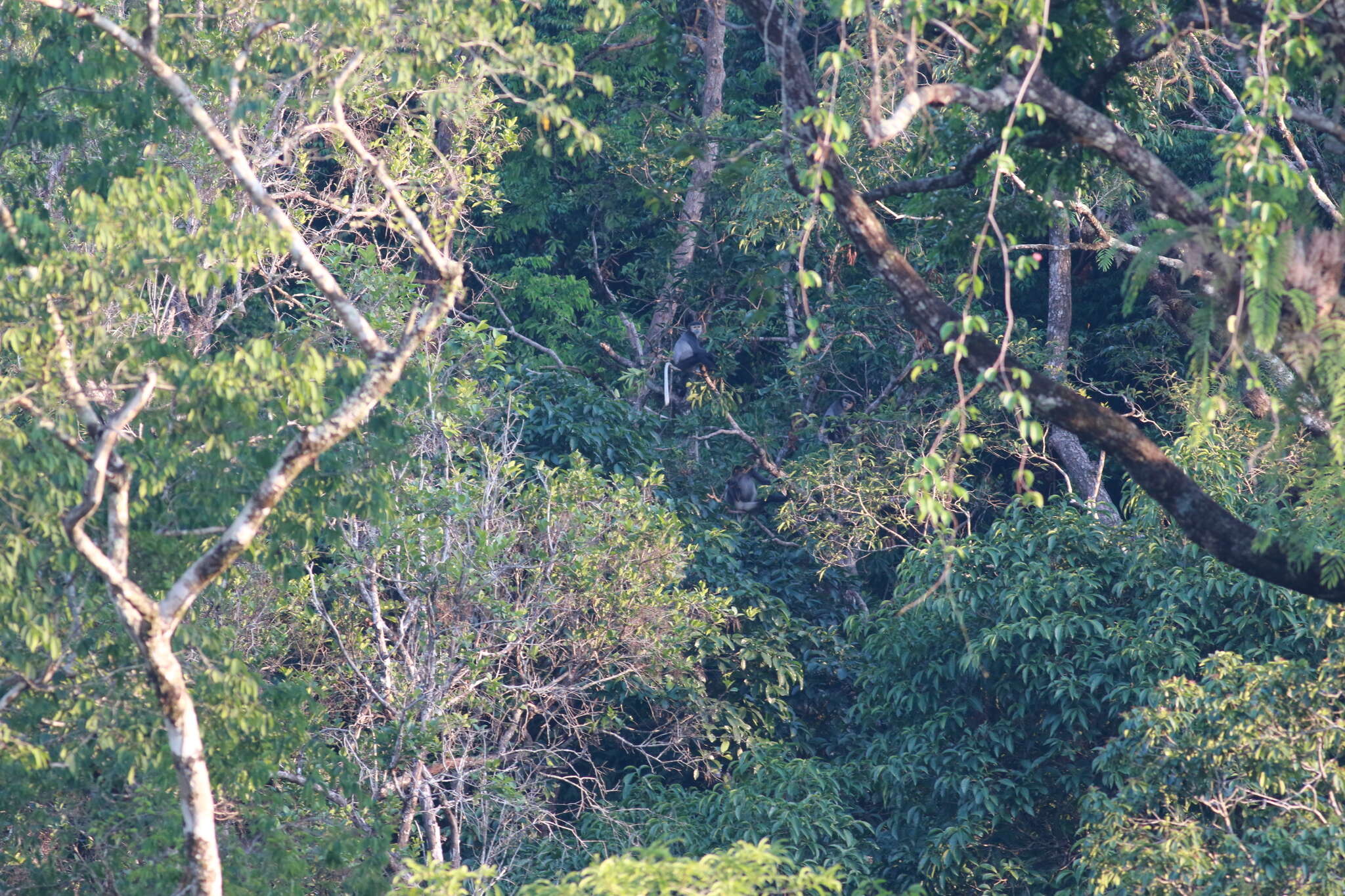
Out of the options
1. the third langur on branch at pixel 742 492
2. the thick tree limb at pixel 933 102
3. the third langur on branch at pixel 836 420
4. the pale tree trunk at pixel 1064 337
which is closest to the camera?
the thick tree limb at pixel 933 102

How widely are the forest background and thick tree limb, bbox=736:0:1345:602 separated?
2 centimetres

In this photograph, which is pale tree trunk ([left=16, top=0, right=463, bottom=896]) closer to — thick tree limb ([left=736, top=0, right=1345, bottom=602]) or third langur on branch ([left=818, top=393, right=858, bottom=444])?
thick tree limb ([left=736, top=0, right=1345, bottom=602])

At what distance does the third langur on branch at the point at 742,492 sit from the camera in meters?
11.6

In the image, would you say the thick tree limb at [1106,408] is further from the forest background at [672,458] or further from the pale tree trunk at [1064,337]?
the pale tree trunk at [1064,337]

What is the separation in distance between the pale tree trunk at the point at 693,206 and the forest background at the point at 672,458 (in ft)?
0.24

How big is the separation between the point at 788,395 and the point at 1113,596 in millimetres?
4211

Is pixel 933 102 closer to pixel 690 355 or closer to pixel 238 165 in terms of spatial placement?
pixel 238 165

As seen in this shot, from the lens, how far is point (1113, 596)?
8859 mm

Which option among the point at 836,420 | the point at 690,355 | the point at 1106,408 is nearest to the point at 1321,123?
the point at 1106,408

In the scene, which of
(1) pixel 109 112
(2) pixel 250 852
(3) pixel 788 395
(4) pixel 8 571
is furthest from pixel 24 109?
(3) pixel 788 395

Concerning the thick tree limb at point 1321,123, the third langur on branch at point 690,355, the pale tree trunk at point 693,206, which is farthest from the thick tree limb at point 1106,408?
the pale tree trunk at point 693,206

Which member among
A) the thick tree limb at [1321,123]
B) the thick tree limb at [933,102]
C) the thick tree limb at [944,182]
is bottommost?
the thick tree limb at [944,182]

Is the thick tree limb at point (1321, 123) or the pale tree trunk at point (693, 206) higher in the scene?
the thick tree limb at point (1321, 123)

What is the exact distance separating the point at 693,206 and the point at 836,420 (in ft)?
9.97
